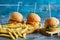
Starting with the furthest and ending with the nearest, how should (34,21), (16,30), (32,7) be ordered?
(32,7)
(34,21)
(16,30)

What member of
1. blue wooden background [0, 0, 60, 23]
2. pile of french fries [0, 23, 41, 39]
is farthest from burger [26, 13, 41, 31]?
blue wooden background [0, 0, 60, 23]

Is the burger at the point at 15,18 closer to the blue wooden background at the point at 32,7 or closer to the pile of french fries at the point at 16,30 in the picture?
the pile of french fries at the point at 16,30

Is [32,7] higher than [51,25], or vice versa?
[32,7]

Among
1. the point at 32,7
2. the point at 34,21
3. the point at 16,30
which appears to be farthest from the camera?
the point at 32,7

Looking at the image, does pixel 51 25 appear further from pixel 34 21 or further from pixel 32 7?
pixel 32 7

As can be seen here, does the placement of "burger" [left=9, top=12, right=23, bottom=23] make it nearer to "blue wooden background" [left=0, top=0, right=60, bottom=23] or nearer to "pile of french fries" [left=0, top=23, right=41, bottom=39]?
"pile of french fries" [left=0, top=23, right=41, bottom=39]

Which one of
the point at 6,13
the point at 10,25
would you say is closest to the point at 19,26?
the point at 10,25

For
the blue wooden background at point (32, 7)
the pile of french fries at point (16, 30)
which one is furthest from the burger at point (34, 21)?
the blue wooden background at point (32, 7)

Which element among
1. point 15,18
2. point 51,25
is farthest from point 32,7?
point 51,25
